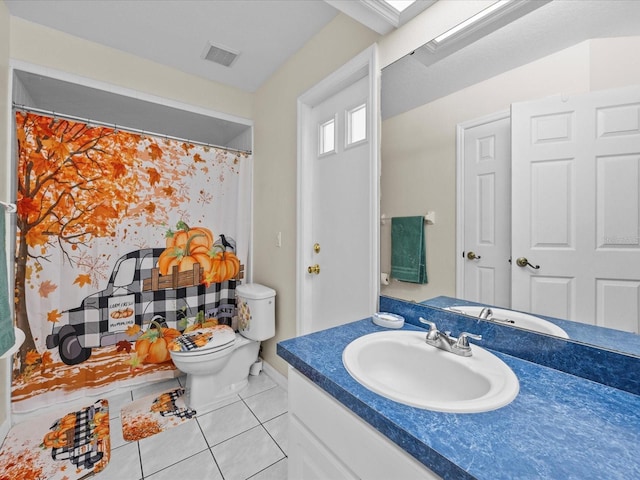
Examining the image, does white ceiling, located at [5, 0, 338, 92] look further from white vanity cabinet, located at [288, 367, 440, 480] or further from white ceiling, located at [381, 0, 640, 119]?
white vanity cabinet, located at [288, 367, 440, 480]

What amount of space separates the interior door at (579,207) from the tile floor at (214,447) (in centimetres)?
145

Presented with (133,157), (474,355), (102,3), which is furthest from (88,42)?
(474,355)

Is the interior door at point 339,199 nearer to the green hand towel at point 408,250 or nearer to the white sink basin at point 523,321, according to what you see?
the green hand towel at point 408,250

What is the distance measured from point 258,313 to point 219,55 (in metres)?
1.88

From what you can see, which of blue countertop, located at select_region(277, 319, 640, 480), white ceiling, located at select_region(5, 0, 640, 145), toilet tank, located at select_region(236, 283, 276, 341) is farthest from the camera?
toilet tank, located at select_region(236, 283, 276, 341)

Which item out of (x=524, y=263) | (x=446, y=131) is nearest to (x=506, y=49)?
(x=446, y=131)

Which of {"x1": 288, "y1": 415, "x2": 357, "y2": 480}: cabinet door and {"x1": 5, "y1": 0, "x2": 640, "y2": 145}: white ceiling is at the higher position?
{"x1": 5, "y1": 0, "x2": 640, "y2": 145}: white ceiling

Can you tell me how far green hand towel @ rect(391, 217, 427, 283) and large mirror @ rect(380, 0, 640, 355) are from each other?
0.09 feet

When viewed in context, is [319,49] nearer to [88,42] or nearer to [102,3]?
[102,3]

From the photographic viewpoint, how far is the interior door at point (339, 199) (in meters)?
1.37

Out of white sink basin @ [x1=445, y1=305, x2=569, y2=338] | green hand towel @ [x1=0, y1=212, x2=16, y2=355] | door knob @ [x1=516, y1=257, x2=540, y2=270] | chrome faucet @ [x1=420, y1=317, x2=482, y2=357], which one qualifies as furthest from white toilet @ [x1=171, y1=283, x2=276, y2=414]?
door knob @ [x1=516, y1=257, x2=540, y2=270]

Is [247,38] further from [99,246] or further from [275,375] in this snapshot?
[275,375]

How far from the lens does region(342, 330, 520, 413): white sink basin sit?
63 cm

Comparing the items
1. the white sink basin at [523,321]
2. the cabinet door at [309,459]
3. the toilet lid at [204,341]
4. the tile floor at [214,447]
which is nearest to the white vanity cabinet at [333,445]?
the cabinet door at [309,459]
